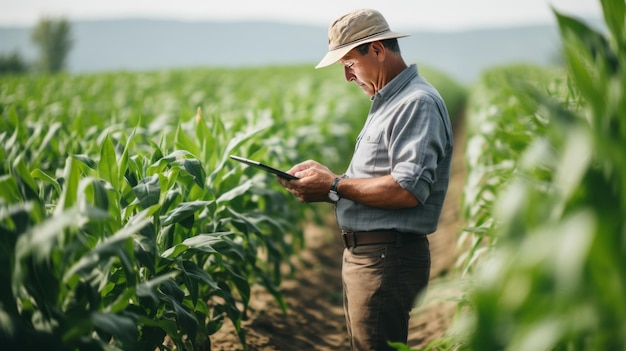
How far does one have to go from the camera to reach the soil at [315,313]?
13.9ft

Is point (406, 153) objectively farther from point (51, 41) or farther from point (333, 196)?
point (51, 41)

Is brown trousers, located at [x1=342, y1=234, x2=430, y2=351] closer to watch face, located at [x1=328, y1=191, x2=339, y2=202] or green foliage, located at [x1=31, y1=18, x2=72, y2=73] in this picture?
watch face, located at [x1=328, y1=191, x2=339, y2=202]

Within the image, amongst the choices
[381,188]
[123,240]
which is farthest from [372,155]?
[123,240]

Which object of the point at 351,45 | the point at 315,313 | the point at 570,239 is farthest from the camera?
the point at 315,313

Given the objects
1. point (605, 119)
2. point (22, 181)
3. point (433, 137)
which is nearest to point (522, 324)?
point (605, 119)

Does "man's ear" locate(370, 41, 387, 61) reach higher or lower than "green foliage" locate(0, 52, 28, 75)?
lower

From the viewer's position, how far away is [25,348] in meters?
1.91

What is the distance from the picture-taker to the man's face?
2.84 metres

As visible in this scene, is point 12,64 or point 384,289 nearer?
point 384,289

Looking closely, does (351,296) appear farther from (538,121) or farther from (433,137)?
(538,121)

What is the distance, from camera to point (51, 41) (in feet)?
339

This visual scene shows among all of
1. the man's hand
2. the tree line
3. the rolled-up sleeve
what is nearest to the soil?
the rolled-up sleeve

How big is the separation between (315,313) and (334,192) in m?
2.50

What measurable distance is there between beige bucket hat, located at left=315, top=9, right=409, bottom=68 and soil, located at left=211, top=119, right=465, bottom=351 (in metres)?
1.00
